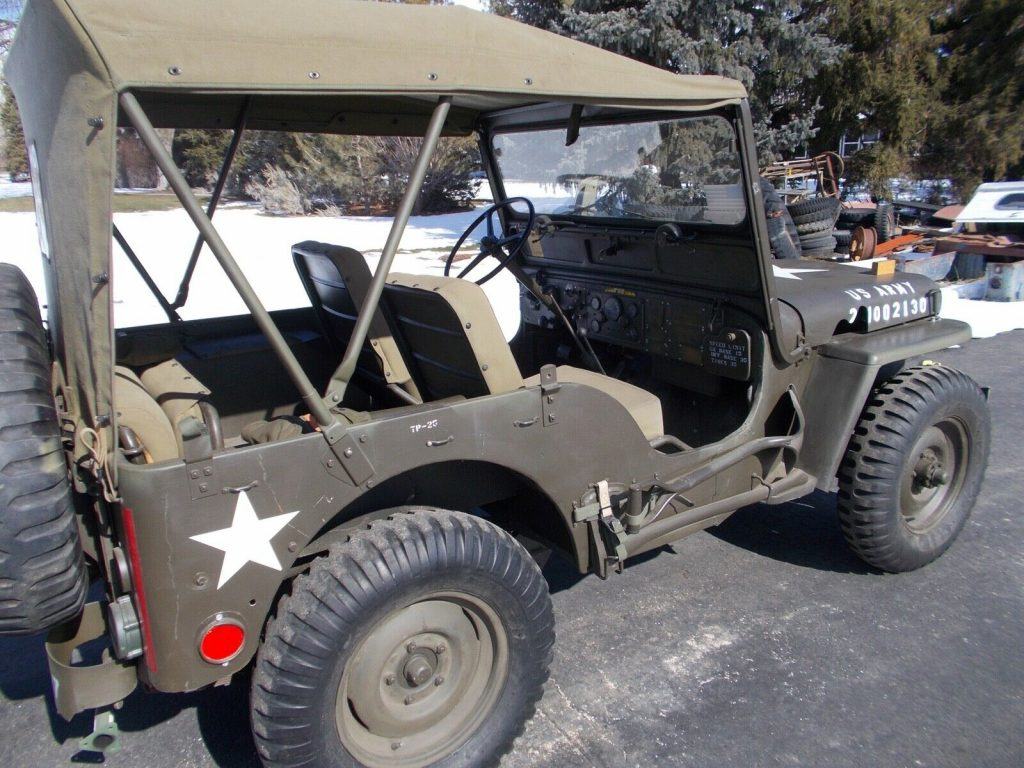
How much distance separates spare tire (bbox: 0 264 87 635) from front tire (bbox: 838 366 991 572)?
2.76m

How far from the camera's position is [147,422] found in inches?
85.6

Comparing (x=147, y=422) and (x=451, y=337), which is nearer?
(x=147, y=422)

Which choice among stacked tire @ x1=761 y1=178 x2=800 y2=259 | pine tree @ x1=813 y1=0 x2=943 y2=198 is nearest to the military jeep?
stacked tire @ x1=761 y1=178 x2=800 y2=259

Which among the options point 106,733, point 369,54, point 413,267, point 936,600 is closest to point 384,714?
point 106,733

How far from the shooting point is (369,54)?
1.88 m

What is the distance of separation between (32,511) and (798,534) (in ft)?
10.5

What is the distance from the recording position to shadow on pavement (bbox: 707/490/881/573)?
3.53 meters

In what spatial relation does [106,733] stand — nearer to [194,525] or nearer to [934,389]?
[194,525]

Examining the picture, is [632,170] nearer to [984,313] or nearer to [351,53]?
[351,53]

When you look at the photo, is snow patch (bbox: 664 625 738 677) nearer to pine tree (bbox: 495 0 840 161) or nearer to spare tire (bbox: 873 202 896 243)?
spare tire (bbox: 873 202 896 243)

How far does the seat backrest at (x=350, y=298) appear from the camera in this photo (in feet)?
8.95

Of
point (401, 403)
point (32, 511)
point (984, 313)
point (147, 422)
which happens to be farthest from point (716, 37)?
point (32, 511)

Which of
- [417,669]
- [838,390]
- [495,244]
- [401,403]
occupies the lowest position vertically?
[417,669]

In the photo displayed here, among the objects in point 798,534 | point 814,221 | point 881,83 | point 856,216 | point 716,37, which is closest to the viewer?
point 798,534
